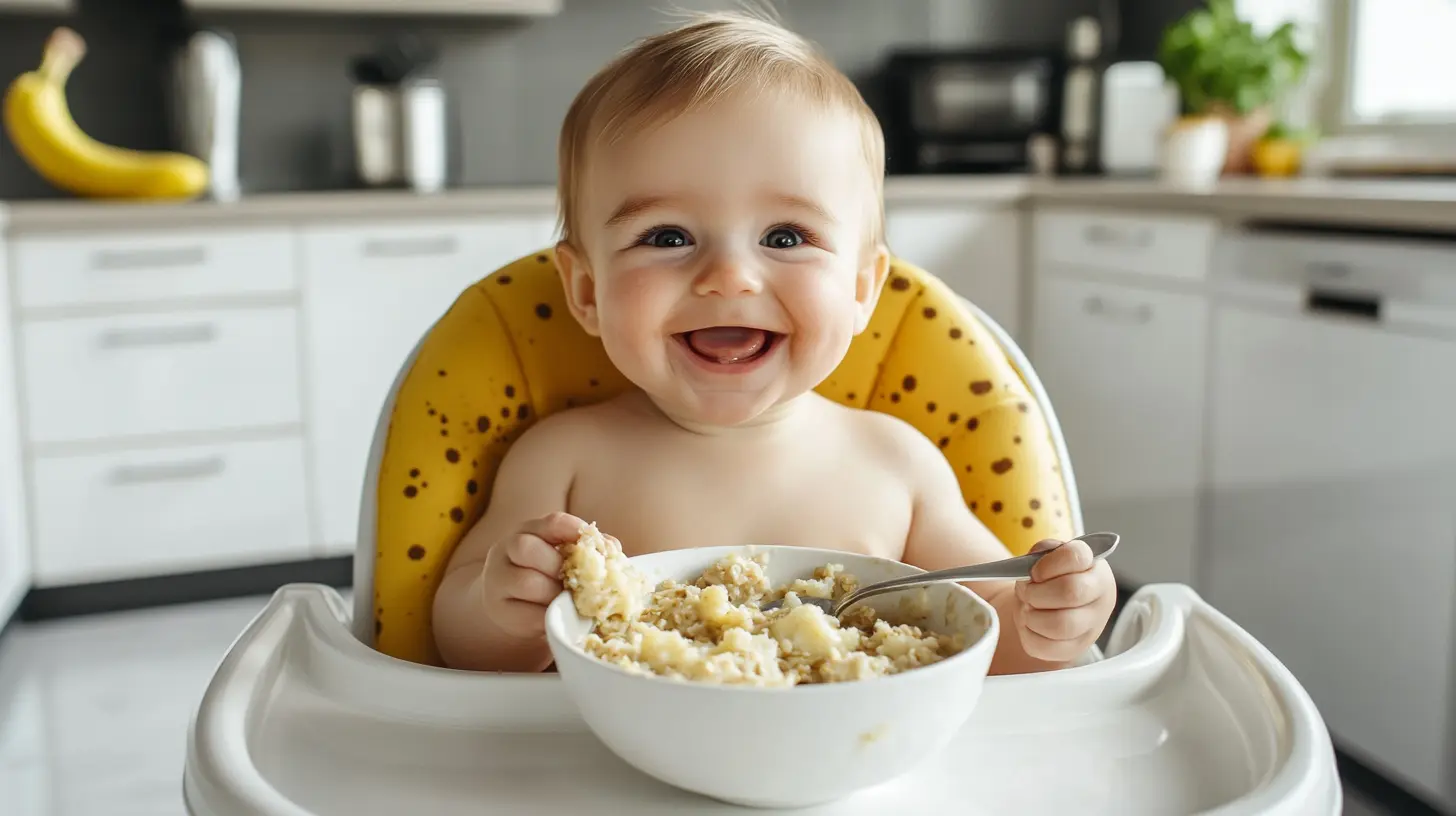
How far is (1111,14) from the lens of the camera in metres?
3.98

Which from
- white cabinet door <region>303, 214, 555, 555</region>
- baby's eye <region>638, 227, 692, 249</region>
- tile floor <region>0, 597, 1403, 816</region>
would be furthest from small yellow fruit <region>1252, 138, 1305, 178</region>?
baby's eye <region>638, 227, 692, 249</region>

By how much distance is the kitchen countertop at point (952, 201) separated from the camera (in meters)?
2.07

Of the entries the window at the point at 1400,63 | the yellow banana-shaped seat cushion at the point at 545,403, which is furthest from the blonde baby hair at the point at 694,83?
the window at the point at 1400,63

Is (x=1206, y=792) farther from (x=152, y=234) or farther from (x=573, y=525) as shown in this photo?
(x=152, y=234)

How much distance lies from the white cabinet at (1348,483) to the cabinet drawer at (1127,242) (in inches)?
5.1

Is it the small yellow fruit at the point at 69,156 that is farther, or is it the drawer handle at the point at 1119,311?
the small yellow fruit at the point at 69,156

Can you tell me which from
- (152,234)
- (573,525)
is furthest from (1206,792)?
(152,234)

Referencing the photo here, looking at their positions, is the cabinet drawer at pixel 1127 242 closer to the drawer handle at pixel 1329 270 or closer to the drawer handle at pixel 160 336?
the drawer handle at pixel 1329 270

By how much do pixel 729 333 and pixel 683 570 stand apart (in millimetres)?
228

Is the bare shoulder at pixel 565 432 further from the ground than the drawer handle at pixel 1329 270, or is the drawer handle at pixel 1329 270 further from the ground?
the drawer handle at pixel 1329 270

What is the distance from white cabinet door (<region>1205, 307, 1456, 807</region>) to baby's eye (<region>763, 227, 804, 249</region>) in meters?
1.35

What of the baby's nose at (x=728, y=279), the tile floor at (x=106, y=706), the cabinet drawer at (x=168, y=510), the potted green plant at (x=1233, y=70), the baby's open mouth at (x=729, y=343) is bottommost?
the tile floor at (x=106, y=706)

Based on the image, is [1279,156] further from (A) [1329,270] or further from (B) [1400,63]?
(A) [1329,270]

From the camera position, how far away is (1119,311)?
2.77 meters
